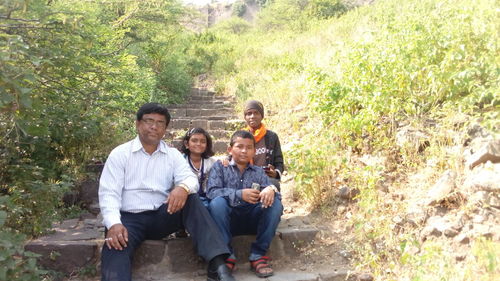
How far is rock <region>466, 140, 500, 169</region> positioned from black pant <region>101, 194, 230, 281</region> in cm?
191

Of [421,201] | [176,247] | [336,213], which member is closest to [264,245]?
[176,247]

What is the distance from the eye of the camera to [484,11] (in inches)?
137

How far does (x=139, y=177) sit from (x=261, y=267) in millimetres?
1108

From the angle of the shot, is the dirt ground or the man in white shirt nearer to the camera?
the man in white shirt

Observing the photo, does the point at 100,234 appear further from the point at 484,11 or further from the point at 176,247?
the point at 484,11

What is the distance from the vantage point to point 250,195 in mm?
3031

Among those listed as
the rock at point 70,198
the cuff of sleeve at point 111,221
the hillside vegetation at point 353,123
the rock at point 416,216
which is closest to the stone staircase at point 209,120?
the hillside vegetation at point 353,123

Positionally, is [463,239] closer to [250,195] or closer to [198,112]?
[250,195]

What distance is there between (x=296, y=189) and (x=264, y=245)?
3.81ft

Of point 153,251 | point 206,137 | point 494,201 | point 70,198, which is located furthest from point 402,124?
point 70,198

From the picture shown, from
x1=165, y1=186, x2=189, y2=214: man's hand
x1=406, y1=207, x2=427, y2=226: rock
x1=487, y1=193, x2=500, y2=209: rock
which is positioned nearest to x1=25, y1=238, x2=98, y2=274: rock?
x1=165, y1=186, x2=189, y2=214: man's hand

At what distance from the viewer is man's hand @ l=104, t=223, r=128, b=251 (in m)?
2.65

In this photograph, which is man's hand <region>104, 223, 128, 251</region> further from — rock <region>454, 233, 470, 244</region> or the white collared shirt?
rock <region>454, 233, 470, 244</region>

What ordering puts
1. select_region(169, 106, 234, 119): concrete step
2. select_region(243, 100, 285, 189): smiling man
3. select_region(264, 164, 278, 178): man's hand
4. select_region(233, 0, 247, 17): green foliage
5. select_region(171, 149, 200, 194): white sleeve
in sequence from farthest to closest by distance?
select_region(233, 0, 247, 17): green foliage → select_region(169, 106, 234, 119): concrete step → select_region(243, 100, 285, 189): smiling man → select_region(264, 164, 278, 178): man's hand → select_region(171, 149, 200, 194): white sleeve
